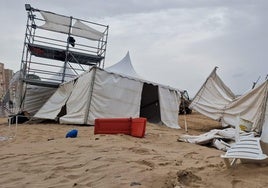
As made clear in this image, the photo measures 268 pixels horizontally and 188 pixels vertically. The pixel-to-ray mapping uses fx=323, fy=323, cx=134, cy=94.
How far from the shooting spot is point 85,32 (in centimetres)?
1578

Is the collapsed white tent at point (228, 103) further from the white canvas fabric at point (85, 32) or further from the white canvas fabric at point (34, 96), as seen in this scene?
the white canvas fabric at point (34, 96)

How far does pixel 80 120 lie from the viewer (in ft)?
36.2

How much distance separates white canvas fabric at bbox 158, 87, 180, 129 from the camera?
12.6 meters

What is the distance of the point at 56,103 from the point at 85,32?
407cm

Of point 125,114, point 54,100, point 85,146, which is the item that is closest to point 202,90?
point 125,114

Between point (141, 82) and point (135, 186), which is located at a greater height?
point (141, 82)

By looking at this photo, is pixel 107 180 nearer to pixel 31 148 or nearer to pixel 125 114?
pixel 31 148

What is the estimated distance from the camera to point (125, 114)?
11.6 m

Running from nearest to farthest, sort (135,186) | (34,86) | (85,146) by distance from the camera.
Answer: (135,186) < (85,146) < (34,86)

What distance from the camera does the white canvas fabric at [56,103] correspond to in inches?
516

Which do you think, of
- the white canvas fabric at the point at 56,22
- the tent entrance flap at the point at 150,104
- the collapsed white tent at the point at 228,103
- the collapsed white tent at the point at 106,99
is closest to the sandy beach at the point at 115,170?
the collapsed white tent at the point at 228,103

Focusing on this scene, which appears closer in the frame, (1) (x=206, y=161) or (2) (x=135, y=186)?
(2) (x=135, y=186)

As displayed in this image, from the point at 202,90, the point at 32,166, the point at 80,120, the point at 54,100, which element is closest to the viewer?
the point at 32,166

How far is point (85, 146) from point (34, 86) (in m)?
11.7
